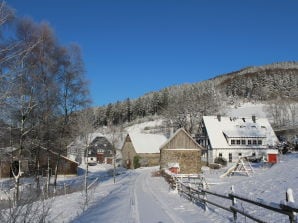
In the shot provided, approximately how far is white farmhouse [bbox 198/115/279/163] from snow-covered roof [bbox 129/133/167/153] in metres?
8.89

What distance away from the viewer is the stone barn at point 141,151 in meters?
69.2

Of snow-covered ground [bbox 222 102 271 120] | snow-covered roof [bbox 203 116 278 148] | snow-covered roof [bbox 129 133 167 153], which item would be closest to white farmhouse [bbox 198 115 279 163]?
snow-covered roof [bbox 203 116 278 148]

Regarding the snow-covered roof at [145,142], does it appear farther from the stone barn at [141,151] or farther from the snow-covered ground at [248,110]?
the snow-covered ground at [248,110]

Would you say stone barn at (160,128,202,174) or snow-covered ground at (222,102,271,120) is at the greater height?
snow-covered ground at (222,102,271,120)

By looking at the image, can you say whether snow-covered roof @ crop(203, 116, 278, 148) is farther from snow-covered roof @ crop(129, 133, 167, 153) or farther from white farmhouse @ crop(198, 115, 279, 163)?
snow-covered roof @ crop(129, 133, 167, 153)

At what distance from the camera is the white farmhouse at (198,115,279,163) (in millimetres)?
63531

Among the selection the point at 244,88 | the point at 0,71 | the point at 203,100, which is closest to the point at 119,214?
the point at 0,71

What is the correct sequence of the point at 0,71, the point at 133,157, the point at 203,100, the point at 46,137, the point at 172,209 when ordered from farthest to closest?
the point at 203,100 → the point at 133,157 → the point at 46,137 → the point at 172,209 → the point at 0,71

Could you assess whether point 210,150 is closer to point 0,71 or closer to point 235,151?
point 235,151

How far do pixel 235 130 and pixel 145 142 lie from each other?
661 inches

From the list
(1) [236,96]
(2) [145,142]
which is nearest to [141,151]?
(2) [145,142]

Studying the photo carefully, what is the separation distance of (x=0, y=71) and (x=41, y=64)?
432 inches

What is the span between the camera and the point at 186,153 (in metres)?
53.8

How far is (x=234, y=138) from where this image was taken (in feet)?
210
